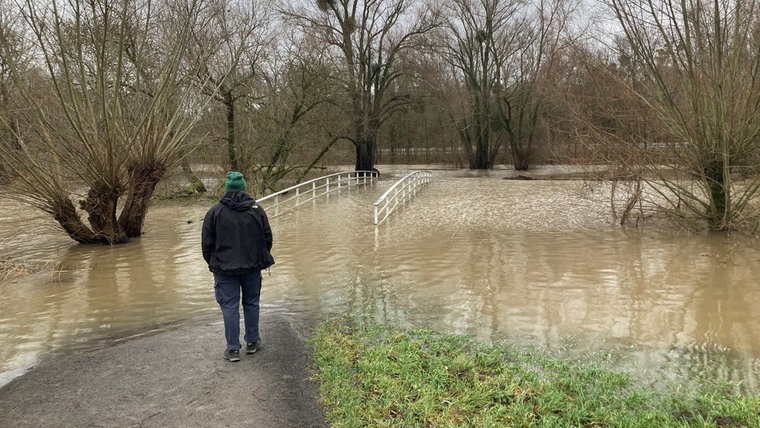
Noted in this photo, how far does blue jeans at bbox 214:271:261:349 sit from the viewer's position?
16.4 feet

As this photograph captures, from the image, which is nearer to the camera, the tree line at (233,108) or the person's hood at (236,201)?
the person's hood at (236,201)

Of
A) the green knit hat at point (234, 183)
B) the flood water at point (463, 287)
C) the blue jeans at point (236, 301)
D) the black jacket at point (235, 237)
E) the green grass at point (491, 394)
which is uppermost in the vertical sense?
the green knit hat at point (234, 183)

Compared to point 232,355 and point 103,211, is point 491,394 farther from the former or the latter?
point 103,211

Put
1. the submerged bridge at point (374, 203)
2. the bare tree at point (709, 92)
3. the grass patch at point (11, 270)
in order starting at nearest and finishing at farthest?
the grass patch at point (11, 270) → the bare tree at point (709, 92) → the submerged bridge at point (374, 203)

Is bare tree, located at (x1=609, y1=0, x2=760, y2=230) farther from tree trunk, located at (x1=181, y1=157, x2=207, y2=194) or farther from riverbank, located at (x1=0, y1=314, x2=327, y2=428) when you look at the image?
tree trunk, located at (x1=181, y1=157, x2=207, y2=194)

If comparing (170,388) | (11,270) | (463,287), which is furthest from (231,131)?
(170,388)

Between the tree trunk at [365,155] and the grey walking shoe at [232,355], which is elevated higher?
the tree trunk at [365,155]

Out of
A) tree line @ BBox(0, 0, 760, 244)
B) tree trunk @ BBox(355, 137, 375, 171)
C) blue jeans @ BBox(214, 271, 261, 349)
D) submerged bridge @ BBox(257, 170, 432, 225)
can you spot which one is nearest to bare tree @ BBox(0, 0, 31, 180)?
tree line @ BBox(0, 0, 760, 244)

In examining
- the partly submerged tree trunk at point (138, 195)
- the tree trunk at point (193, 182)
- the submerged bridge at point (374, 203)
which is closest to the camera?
the partly submerged tree trunk at point (138, 195)

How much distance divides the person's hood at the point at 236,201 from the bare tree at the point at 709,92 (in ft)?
32.9

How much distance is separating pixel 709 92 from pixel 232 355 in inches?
440

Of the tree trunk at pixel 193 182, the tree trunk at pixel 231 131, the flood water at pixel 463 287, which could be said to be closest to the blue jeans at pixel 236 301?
the flood water at pixel 463 287

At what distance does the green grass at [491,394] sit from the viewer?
3.68 m

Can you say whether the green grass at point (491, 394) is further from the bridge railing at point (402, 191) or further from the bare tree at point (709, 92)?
the bridge railing at point (402, 191)
